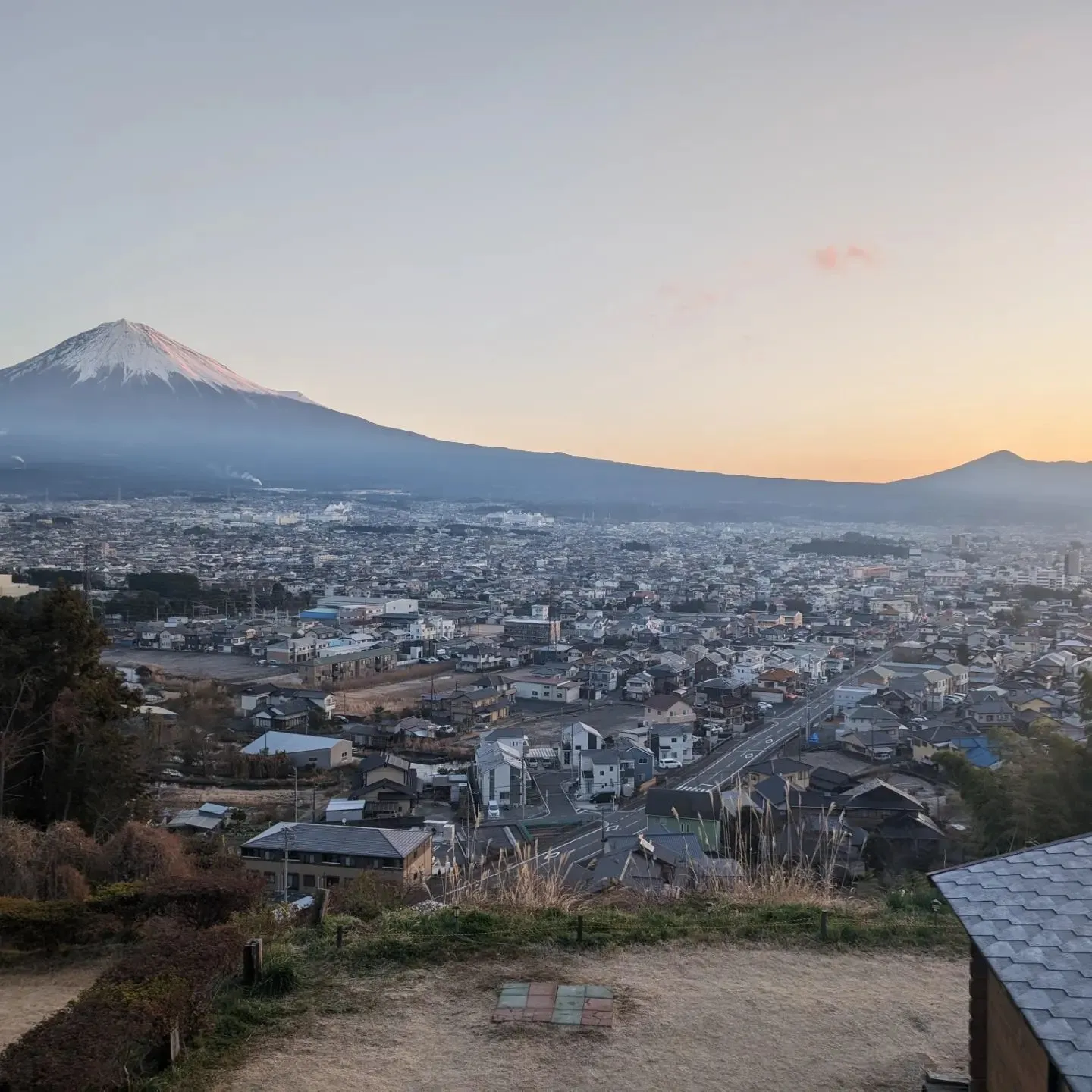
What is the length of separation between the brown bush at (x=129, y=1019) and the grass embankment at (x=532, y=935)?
205mm

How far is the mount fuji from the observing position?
8850 centimetres

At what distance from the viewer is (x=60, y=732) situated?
260 inches

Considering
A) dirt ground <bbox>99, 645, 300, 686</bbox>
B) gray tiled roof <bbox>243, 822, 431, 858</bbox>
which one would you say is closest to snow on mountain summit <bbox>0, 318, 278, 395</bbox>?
dirt ground <bbox>99, 645, 300, 686</bbox>

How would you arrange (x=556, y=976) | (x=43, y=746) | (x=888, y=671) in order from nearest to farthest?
(x=556, y=976)
(x=43, y=746)
(x=888, y=671)

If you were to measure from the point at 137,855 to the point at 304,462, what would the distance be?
106 metres

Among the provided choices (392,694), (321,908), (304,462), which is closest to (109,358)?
(304,462)

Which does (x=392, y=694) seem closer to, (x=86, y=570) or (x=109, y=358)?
(x=86, y=570)

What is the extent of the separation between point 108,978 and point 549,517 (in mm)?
83982

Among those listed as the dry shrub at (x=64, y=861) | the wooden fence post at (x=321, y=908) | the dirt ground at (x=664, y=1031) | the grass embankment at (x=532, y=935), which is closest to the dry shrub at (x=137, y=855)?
the dry shrub at (x=64, y=861)

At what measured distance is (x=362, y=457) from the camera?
380ft

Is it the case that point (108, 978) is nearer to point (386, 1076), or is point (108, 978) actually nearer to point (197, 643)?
point (386, 1076)

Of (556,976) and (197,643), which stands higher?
(556,976)

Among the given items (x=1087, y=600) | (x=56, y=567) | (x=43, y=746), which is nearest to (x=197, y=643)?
(x=56, y=567)

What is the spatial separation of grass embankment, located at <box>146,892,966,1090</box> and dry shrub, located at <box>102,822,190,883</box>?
1.37 meters
